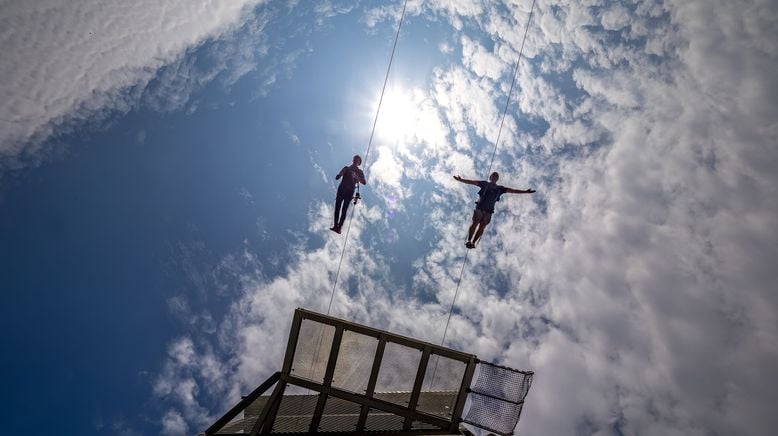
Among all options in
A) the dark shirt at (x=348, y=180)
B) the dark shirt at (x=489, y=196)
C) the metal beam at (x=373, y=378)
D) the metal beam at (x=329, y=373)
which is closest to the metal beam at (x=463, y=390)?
the metal beam at (x=373, y=378)

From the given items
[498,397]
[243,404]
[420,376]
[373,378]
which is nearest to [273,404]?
[243,404]

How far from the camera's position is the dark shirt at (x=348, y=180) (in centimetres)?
1133

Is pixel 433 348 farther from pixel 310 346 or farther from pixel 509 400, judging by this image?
pixel 310 346

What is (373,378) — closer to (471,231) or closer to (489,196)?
(471,231)

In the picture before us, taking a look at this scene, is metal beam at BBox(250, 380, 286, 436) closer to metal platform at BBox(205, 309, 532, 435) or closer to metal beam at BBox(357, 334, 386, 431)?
metal platform at BBox(205, 309, 532, 435)

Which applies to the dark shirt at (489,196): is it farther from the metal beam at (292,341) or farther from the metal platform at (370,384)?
the metal beam at (292,341)

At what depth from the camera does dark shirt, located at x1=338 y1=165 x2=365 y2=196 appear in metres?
11.3

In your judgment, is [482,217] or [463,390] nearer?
[463,390]

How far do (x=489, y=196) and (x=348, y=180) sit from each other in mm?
4293

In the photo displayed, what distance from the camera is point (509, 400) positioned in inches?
280

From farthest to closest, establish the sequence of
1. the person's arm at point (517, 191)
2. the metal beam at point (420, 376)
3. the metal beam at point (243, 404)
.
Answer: the person's arm at point (517, 191) → the metal beam at point (420, 376) → the metal beam at point (243, 404)

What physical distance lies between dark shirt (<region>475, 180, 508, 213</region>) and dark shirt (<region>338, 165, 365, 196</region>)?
12.0 feet

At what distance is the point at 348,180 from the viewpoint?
1134 cm

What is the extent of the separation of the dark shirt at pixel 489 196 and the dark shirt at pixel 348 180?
12.0 feet
